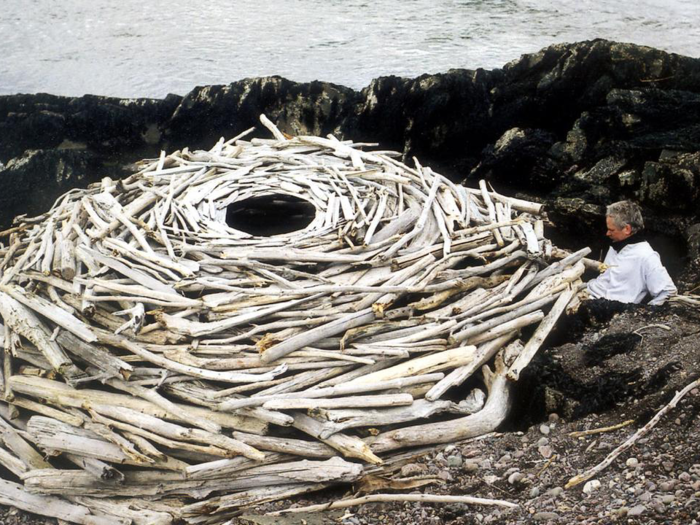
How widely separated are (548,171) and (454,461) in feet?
9.90

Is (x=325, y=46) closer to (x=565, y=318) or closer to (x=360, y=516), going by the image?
(x=565, y=318)

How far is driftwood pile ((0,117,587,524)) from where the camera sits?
356 centimetres

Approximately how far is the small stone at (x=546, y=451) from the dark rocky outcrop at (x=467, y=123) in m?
2.24

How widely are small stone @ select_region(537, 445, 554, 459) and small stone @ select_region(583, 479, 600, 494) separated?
0.32 m

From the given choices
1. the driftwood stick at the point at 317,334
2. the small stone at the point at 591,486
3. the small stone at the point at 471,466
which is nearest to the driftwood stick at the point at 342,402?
the driftwood stick at the point at 317,334

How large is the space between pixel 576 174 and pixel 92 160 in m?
3.81

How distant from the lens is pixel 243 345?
3836 mm

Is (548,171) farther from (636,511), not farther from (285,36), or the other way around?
(636,511)

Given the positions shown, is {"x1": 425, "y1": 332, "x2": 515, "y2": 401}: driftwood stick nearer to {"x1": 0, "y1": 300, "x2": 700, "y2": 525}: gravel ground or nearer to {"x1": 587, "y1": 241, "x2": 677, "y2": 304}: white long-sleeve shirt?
{"x1": 0, "y1": 300, "x2": 700, "y2": 525}: gravel ground

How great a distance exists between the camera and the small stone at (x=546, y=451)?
3.40 metres

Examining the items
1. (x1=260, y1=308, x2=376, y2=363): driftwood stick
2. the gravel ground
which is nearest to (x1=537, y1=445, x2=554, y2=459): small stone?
the gravel ground

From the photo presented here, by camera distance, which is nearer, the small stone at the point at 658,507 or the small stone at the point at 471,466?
the small stone at the point at 658,507

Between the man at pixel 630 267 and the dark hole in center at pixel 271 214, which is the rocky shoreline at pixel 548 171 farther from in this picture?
the dark hole in center at pixel 271 214

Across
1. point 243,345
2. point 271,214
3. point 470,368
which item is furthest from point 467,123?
point 243,345
